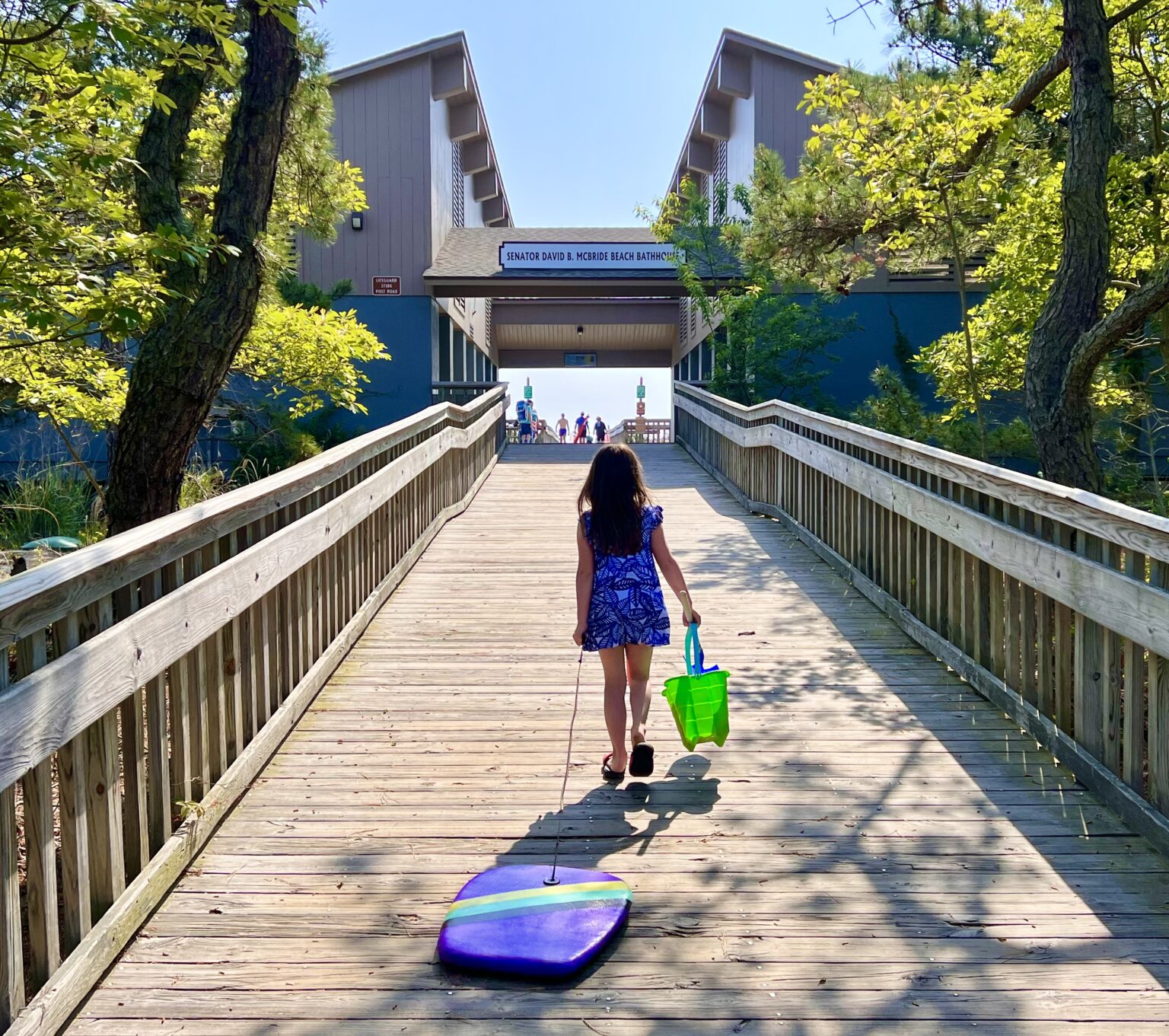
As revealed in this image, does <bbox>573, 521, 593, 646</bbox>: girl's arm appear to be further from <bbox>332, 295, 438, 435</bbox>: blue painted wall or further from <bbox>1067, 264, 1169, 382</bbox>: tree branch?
<bbox>332, 295, 438, 435</bbox>: blue painted wall

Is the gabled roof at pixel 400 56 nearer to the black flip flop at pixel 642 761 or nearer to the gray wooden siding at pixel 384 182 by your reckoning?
the gray wooden siding at pixel 384 182

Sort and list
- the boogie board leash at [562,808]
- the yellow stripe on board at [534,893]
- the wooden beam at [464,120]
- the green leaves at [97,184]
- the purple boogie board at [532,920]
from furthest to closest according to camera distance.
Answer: the wooden beam at [464,120]
the green leaves at [97,184]
the boogie board leash at [562,808]
the yellow stripe on board at [534,893]
the purple boogie board at [532,920]

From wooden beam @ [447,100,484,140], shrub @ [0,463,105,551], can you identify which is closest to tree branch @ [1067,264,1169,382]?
shrub @ [0,463,105,551]

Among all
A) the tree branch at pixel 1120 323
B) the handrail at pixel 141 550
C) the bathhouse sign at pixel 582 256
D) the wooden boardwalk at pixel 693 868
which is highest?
the bathhouse sign at pixel 582 256

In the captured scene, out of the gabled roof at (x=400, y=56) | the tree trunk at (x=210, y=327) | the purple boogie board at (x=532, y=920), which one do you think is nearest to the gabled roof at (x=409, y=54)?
the gabled roof at (x=400, y=56)

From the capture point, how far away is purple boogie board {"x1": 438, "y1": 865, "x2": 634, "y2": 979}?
2982 mm

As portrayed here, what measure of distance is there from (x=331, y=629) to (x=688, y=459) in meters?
12.4

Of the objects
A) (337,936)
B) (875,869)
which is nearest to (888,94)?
(875,869)

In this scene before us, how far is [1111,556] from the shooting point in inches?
165

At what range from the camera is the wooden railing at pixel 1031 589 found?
3.86 meters

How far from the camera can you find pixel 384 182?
20.8 meters

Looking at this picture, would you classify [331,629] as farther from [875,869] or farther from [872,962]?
[872,962]

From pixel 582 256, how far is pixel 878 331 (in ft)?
18.3

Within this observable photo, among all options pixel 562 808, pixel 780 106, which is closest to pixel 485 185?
pixel 780 106
